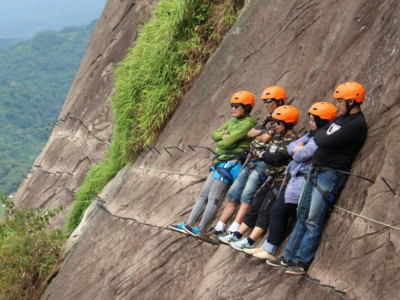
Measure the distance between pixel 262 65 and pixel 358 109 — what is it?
3599 millimetres

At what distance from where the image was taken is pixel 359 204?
7.79m

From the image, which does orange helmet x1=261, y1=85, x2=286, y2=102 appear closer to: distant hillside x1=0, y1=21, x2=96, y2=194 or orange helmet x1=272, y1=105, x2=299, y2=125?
orange helmet x1=272, y1=105, x2=299, y2=125

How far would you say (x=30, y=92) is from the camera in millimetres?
146000

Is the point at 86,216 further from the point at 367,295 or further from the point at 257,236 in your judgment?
the point at 367,295

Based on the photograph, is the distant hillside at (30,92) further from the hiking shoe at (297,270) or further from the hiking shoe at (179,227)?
the hiking shoe at (297,270)

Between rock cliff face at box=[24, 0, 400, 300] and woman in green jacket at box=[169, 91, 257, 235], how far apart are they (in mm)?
514

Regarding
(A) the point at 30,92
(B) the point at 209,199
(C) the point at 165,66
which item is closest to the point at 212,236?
(B) the point at 209,199

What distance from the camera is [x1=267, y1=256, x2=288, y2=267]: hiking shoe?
837 centimetres

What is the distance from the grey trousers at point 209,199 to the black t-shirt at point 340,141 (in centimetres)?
227

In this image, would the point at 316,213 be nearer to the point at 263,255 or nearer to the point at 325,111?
the point at 263,255

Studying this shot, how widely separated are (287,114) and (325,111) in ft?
2.31

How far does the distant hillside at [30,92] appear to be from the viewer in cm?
11662

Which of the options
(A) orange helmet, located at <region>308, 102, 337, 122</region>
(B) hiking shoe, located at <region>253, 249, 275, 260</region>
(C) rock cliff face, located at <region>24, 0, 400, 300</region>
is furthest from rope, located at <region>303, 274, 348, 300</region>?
(A) orange helmet, located at <region>308, 102, 337, 122</region>

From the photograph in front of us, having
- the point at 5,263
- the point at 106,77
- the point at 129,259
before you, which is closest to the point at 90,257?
the point at 129,259
